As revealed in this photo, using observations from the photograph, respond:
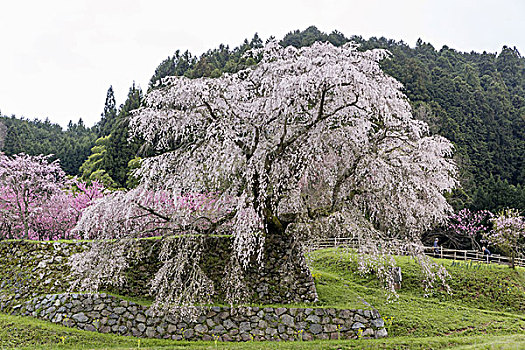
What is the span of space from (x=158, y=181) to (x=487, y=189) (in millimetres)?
21958

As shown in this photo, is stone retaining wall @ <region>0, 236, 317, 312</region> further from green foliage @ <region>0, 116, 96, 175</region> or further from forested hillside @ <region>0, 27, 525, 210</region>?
green foliage @ <region>0, 116, 96, 175</region>

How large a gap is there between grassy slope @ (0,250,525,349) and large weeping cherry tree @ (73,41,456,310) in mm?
1219

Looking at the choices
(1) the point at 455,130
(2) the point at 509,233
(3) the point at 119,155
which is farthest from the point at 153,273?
(1) the point at 455,130

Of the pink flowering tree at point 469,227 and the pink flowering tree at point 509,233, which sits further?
the pink flowering tree at point 469,227

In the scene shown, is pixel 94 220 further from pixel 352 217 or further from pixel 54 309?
pixel 352 217

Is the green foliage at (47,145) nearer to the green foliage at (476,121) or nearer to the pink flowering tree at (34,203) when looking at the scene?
the pink flowering tree at (34,203)

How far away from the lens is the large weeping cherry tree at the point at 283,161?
7.79 meters

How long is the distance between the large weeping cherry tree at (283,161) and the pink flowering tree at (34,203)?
24.4 feet

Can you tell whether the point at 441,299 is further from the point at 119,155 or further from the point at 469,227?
the point at 119,155

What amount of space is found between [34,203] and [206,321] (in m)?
10.2

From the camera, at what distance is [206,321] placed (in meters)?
8.00

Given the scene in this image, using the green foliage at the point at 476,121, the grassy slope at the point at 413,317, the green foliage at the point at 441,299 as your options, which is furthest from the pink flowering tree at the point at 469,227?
the grassy slope at the point at 413,317

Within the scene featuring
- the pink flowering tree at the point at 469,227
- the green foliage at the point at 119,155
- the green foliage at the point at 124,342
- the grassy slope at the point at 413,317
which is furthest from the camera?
the green foliage at the point at 119,155

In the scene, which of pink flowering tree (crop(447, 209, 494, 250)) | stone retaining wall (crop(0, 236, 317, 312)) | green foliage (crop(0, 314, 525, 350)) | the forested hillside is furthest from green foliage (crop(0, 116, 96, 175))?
pink flowering tree (crop(447, 209, 494, 250))
